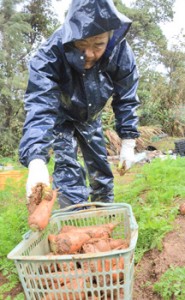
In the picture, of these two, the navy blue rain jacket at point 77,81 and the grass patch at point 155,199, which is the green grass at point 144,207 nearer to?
the grass patch at point 155,199

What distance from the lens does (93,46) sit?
6.89ft

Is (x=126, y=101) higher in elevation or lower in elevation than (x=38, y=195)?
higher

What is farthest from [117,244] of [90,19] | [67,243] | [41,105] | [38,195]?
[90,19]

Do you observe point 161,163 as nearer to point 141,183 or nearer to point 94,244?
point 141,183

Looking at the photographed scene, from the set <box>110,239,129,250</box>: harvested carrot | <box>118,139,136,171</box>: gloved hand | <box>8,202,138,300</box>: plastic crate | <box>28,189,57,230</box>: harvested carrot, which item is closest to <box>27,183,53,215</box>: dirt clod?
<box>28,189,57,230</box>: harvested carrot

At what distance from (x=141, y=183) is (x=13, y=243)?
5.01ft

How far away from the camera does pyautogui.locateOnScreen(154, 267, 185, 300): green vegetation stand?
5.84ft

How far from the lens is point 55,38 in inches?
87.4

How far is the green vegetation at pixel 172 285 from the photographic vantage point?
1.78 metres

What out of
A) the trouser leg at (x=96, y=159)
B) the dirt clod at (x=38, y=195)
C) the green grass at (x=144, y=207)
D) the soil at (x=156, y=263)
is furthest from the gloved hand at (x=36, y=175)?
the trouser leg at (x=96, y=159)

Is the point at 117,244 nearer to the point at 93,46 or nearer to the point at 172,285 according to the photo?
the point at 172,285

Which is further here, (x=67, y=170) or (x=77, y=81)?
(x=67, y=170)

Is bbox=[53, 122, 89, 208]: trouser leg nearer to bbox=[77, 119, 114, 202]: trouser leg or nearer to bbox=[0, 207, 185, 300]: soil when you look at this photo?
bbox=[77, 119, 114, 202]: trouser leg

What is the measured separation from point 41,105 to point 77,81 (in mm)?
429
